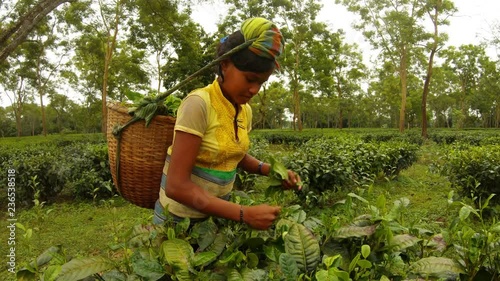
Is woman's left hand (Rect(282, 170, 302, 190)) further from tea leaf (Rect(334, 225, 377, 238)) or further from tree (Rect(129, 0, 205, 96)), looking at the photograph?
tree (Rect(129, 0, 205, 96))

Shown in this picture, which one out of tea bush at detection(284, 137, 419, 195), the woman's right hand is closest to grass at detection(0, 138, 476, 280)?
tea bush at detection(284, 137, 419, 195)

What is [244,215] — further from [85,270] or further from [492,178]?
[492,178]

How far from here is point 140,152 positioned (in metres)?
1.36

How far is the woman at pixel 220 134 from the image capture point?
1.14 m

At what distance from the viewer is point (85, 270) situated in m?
0.79

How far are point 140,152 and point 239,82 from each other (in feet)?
1.49

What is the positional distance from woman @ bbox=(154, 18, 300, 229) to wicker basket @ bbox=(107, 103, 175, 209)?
8 cm

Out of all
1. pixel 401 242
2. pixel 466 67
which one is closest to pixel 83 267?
pixel 401 242

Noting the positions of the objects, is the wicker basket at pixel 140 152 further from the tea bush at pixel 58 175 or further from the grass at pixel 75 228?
the tea bush at pixel 58 175

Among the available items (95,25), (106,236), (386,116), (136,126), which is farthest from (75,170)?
(386,116)

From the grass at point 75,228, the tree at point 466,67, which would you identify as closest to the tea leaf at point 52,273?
the grass at point 75,228

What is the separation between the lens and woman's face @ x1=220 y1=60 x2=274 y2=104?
4.05 feet

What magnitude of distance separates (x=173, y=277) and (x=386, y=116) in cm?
5694

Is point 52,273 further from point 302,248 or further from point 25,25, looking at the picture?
point 25,25
